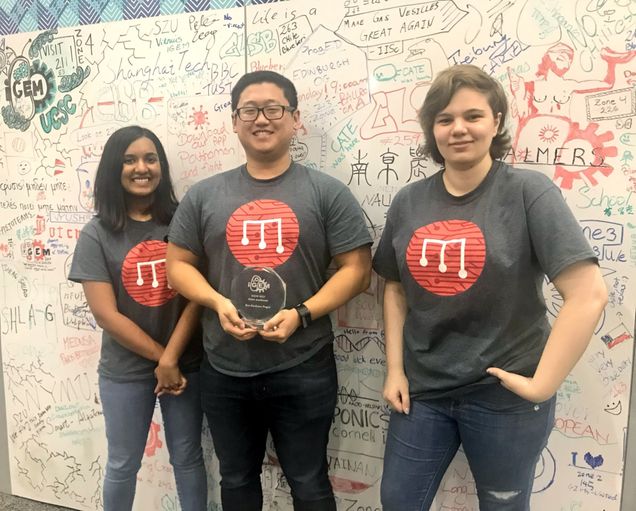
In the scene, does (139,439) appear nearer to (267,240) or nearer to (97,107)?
(267,240)

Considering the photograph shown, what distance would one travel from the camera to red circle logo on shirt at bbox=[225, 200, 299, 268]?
1459mm

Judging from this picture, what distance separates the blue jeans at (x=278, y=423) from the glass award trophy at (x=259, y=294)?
195 millimetres

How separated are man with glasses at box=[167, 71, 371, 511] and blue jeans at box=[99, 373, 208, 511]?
20 centimetres

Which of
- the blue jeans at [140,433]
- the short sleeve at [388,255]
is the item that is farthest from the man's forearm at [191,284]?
the short sleeve at [388,255]

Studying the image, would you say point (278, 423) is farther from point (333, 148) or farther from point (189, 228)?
point (333, 148)

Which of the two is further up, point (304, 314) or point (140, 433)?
point (304, 314)

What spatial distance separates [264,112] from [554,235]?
2.61ft

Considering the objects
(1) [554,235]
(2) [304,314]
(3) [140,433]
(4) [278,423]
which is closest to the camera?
(1) [554,235]

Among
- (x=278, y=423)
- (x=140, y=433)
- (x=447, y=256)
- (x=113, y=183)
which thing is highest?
(x=113, y=183)

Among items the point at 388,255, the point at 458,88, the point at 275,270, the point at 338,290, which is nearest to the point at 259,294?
the point at 275,270

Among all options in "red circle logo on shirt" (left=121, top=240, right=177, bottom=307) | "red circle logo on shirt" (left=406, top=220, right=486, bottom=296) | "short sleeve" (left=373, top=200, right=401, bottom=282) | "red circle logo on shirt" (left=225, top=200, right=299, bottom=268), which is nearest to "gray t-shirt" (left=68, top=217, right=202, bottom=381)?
"red circle logo on shirt" (left=121, top=240, right=177, bottom=307)

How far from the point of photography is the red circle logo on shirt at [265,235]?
1.46m

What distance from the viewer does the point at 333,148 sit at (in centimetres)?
172

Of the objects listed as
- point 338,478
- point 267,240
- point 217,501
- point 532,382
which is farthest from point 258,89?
point 217,501
